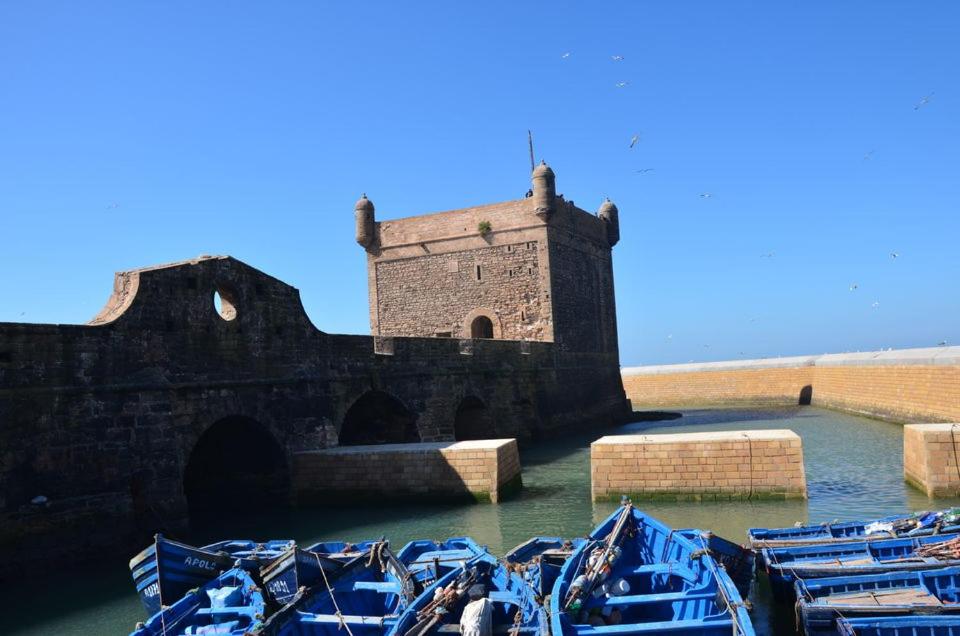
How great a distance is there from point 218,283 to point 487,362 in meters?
10.3

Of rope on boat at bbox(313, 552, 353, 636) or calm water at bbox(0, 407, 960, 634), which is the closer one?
rope on boat at bbox(313, 552, 353, 636)

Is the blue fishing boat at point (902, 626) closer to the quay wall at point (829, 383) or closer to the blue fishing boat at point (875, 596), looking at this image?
the blue fishing boat at point (875, 596)

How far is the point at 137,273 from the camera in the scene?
12.6 m

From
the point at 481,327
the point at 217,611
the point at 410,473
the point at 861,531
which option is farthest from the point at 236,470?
the point at 481,327

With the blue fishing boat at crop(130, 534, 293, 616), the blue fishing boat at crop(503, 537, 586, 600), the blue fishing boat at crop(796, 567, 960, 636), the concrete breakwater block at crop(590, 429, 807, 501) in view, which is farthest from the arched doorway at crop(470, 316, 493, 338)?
the blue fishing boat at crop(796, 567, 960, 636)

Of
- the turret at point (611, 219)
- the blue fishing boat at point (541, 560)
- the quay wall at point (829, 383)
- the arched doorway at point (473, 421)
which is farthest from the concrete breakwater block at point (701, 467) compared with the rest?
the turret at point (611, 219)

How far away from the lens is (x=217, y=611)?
770 cm

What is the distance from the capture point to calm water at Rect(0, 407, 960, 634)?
9.11 meters

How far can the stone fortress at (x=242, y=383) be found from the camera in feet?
36.0

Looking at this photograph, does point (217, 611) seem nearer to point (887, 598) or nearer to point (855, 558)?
point (887, 598)

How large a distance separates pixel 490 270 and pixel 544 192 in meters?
3.55

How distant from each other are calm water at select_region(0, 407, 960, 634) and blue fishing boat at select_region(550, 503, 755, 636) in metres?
1.01

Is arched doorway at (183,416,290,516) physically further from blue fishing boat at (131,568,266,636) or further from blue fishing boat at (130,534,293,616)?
blue fishing boat at (131,568,266,636)

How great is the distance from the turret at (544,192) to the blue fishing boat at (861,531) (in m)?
18.4
